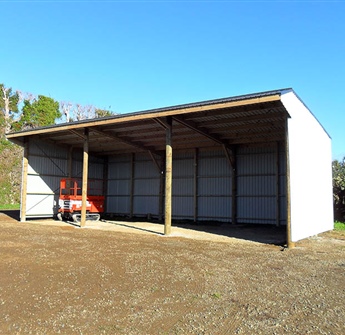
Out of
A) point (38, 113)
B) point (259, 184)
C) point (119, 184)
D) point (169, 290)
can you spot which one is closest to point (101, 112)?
point (38, 113)

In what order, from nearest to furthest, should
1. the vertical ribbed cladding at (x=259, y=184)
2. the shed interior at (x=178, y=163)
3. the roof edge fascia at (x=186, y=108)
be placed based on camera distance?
A: the roof edge fascia at (x=186, y=108)
the shed interior at (x=178, y=163)
the vertical ribbed cladding at (x=259, y=184)

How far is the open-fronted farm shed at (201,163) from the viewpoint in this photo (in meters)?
12.7

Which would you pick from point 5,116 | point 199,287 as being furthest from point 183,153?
point 5,116

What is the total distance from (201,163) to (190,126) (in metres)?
6.79

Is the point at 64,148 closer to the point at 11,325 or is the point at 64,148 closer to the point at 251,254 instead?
the point at 251,254

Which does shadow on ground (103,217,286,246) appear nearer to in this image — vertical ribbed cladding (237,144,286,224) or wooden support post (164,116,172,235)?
vertical ribbed cladding (237,144,286,224)

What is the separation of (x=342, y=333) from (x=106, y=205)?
2313cm

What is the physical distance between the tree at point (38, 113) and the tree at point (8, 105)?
939mm

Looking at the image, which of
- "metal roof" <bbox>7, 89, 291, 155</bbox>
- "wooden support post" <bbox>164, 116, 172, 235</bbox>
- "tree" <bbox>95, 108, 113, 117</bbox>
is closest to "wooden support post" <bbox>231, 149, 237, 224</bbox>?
"metal roof" <bbox>7, 89, 291, 155</bbox>

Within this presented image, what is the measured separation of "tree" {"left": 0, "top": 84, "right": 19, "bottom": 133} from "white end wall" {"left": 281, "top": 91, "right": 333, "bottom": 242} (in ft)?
110

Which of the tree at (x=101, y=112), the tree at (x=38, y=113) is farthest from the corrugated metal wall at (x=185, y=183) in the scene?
the tree at (x=101, y=112)

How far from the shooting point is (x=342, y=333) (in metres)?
3.98

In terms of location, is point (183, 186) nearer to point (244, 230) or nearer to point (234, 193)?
point (234, 193)

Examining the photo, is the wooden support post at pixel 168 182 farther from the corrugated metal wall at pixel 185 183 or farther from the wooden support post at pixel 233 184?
the corrugated metal wall at pixel 185 183
